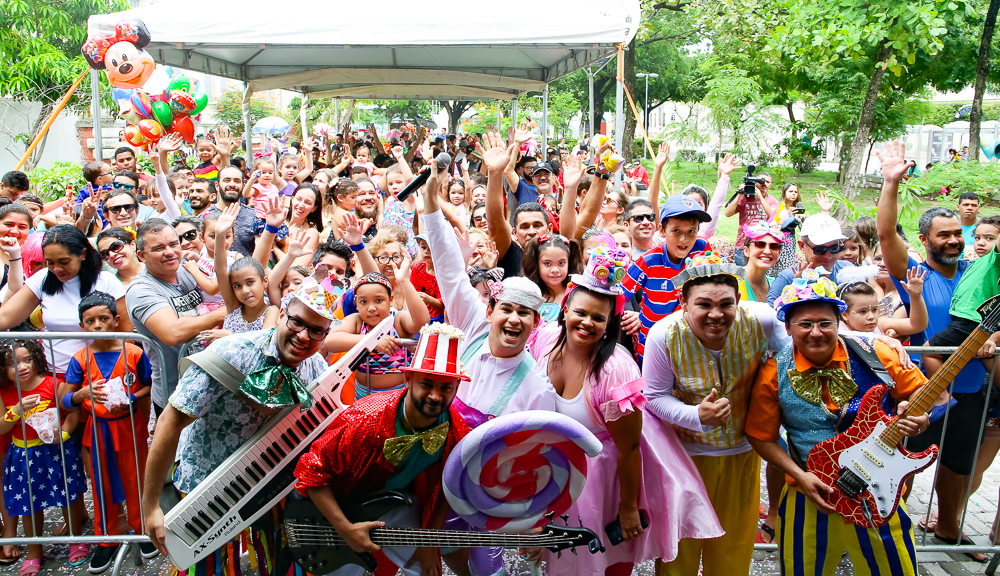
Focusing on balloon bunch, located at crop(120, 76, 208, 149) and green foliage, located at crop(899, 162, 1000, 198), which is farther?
green foliage, located at crop(899, 162, 1000, 198)

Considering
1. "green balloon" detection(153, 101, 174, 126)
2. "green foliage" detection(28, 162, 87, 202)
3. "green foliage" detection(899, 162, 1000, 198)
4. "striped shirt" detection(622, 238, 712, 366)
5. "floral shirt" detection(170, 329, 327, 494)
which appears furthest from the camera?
"green foliage" detection(28, 162, 87, 202)

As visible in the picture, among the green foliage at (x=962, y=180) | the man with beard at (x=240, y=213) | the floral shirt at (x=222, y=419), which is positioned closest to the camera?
the floral shirt at (x=222, y=419)

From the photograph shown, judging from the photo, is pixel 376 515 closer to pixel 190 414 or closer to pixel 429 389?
pixel 429 389

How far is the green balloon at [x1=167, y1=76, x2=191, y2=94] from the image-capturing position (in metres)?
9.88

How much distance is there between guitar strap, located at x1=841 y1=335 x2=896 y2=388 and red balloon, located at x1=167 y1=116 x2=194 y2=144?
9.36m

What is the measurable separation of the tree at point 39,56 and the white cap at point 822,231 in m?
17.5

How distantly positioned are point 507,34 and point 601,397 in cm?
682

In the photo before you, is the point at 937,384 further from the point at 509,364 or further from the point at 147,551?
the point at 147,551

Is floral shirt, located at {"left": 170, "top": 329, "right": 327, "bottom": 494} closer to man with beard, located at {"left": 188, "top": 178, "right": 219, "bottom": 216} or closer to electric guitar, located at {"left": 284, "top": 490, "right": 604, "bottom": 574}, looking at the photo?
electric guitar, located at {"left": 284, "top": 490, "right": 604, "bottom": 574}

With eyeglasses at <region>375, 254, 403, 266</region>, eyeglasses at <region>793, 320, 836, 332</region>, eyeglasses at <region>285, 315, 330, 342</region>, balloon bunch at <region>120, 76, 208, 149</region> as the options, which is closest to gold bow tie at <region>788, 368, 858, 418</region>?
eyeglasses at <region>793, 320, 836, 332</region>

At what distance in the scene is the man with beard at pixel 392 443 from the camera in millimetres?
2387

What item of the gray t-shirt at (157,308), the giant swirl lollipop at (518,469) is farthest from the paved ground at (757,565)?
the giant swirl lollipop at (518,469)

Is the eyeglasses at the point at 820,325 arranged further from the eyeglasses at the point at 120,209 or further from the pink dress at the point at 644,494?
the eyeglasses at the point at 120,209

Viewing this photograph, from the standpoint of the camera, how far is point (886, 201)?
370 centimetres
